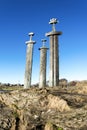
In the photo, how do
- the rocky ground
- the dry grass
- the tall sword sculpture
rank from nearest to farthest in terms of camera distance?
1. the rocky ground
2. the dry grass
3. the tall sword sculpture

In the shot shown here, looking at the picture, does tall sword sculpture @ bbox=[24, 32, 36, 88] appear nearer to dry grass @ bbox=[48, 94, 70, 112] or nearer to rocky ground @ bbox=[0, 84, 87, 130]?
rocky ground @ bbox=[0, 84, 87, 130]

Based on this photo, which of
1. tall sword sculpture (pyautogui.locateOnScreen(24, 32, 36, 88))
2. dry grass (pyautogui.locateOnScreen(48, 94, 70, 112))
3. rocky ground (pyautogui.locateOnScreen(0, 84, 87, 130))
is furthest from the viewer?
tall sword sculpture (pyautogui.locateOnScreen(24, 32, 36, 88))

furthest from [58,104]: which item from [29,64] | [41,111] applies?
[29,64]

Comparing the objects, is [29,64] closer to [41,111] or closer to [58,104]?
[41,111]

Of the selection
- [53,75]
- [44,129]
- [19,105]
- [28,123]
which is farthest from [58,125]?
[53,75]

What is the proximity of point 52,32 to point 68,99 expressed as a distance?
11.9 metres

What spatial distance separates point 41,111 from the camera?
13.4 m

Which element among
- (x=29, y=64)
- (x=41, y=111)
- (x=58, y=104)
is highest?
(x=29, y=64)

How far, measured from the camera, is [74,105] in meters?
13.3

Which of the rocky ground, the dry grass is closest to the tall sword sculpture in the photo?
the rocky ground

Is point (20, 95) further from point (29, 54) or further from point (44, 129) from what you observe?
point (29, 54)

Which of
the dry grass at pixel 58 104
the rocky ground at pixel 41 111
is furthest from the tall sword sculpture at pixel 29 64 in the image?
the dry grass at pixel 58 104

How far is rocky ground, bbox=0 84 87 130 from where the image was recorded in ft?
37.5

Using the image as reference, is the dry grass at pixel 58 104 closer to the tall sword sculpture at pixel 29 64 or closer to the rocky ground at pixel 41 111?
the rocky ground at pixel 41 111
